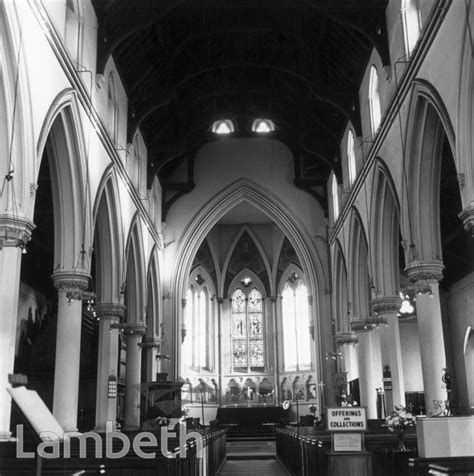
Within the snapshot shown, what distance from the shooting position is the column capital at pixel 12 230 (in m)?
9.55

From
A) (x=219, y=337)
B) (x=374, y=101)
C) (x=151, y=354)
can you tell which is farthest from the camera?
(x=219, y=337)

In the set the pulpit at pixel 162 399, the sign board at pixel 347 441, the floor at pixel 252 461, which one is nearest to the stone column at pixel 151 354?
the pulpit at pixel 162 399

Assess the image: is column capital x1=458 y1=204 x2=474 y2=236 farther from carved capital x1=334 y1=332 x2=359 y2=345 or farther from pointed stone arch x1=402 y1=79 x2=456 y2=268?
carved capital x1=334 y1=332 x2=359 y2=345

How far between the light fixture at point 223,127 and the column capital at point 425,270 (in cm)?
1401

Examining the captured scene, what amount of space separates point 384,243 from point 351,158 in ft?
14.4

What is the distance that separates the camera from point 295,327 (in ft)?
101

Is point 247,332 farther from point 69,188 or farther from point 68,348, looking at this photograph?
point 69,188

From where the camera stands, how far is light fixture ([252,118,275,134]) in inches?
1008

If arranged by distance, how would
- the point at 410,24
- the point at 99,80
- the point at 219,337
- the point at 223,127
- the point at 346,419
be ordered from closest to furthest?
the point at 346,419
the point at 410,24
the point at 99,80
the point at 223,127
the point at 219,337

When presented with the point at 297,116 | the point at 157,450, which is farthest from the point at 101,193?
the point at 297,116

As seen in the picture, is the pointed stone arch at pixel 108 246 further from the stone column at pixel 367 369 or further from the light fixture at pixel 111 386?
the stone column at pixel 367 369

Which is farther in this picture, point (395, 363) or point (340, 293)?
point (340, 293)

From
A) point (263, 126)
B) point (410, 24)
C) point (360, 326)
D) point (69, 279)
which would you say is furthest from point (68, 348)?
point (263, 126)

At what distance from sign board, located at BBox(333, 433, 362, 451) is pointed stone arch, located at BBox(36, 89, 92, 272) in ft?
22.9
